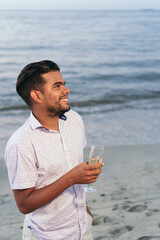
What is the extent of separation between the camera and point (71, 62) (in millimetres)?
19469

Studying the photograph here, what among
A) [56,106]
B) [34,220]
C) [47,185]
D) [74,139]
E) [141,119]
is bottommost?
[141,119]

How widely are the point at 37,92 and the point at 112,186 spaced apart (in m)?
3.09

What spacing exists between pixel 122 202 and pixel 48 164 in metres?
2.58

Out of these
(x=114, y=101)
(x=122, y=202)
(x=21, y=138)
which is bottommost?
(x=114, y=101)

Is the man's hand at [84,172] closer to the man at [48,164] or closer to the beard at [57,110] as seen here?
the man at [48,164]

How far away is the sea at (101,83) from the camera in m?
8.18

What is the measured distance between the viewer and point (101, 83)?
48.0ft

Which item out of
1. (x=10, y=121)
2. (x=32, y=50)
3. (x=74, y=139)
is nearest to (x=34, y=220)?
(x=74, y=139)

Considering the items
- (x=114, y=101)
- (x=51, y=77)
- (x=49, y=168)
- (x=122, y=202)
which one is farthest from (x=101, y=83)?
(x=49, y=168)

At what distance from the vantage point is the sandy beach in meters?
3.74

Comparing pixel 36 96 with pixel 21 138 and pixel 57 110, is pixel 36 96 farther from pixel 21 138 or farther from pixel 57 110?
pixel 21 138

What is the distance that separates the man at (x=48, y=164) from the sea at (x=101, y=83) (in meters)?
4.63

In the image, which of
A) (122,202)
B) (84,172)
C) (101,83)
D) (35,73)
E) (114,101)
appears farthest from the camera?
(101,83)

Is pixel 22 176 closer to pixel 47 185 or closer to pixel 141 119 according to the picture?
pixel 47 185
